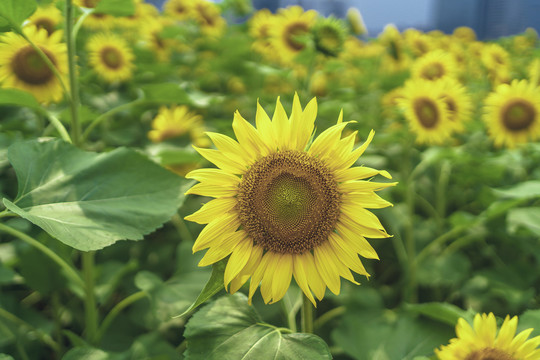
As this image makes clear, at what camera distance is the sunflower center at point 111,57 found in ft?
7.35

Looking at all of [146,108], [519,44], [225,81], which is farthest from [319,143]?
[519,44]

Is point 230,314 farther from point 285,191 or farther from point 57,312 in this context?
point 57,312

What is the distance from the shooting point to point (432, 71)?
2242 mm

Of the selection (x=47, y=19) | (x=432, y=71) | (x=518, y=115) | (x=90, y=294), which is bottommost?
(x=90, y=294)

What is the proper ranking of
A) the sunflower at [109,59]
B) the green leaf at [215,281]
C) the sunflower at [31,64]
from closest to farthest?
the green leaf at [215,281] → the sunflower at [31,64] → the sunflower at [109,59]

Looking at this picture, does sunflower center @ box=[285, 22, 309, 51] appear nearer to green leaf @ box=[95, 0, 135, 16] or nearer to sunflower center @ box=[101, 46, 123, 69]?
sunflower center @ box=[101, 46, 123, 69]

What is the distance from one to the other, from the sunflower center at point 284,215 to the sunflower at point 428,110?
3.57ft

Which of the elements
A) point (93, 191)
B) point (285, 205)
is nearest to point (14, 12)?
point (93, 191)

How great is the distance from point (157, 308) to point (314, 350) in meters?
0.46

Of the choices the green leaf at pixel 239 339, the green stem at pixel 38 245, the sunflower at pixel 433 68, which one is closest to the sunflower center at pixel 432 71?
the sunflower at pixel 433 68

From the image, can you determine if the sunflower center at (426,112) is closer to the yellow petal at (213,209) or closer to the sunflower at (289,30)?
the sunflower at (289,30)

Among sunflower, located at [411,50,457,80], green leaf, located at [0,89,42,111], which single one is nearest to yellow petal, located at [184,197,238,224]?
Result: green leaf, located at [0,89,42,111]

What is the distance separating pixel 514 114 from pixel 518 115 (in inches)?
0.7

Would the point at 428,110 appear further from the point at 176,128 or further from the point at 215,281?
the point at 215,281
